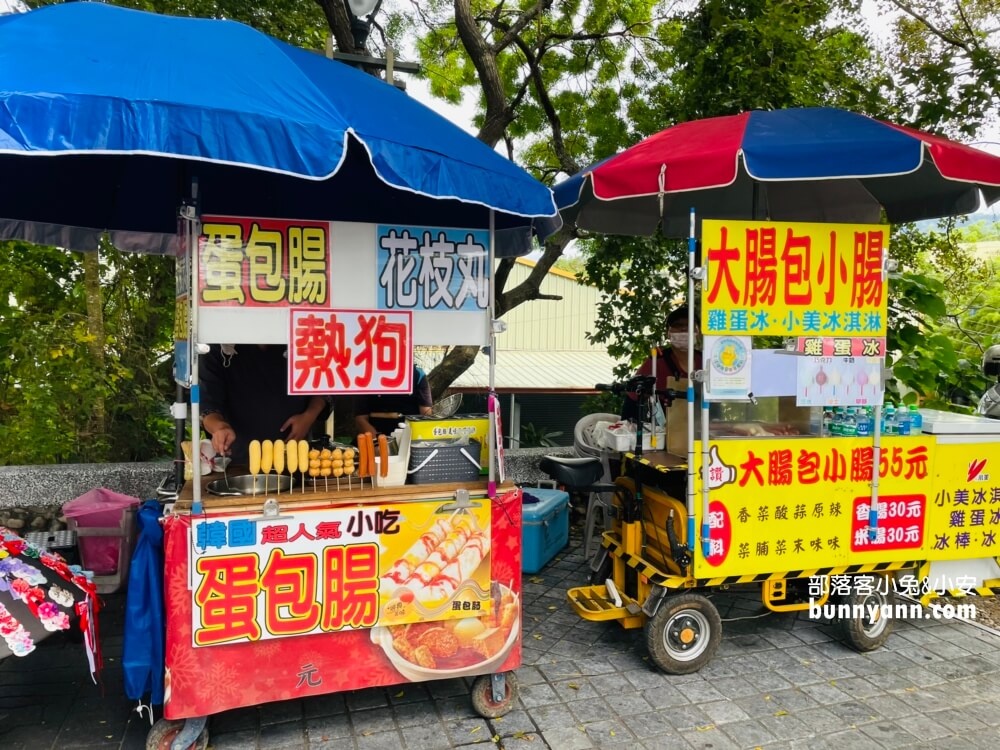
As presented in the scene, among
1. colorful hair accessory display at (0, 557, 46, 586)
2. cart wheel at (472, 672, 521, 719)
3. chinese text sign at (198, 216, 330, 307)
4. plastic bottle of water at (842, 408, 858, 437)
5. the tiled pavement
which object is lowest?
the tiled pavement

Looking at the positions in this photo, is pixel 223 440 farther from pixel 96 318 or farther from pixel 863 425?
pixel 863 425

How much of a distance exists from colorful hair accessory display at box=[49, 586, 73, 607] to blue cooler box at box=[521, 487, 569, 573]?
3047 mm

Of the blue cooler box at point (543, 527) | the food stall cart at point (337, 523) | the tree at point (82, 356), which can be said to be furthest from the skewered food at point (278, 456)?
the tree at point (82, 356)

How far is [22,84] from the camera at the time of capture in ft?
7.41

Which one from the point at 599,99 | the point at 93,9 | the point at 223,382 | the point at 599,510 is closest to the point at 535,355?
the point at 599,99

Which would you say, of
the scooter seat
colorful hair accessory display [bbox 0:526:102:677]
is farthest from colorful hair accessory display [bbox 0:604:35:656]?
the scooter seat

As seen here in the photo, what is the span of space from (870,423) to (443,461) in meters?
2.49

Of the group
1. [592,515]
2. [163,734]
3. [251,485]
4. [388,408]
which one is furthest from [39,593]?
[592,515]

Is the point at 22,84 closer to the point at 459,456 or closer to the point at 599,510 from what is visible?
the point at 459,456

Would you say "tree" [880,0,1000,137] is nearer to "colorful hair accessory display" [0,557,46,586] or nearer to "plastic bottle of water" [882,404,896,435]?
"plastic bottle of water" [882,404,896,435]

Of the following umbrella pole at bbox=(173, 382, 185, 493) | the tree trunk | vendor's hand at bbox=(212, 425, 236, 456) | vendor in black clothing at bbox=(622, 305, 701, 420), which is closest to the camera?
umbrella pole at bbox=(173, 382, 185, 493)

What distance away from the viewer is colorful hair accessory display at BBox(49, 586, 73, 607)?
3047mm

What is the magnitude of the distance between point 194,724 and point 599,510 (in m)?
3.67

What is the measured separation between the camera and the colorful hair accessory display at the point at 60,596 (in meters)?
3.05
